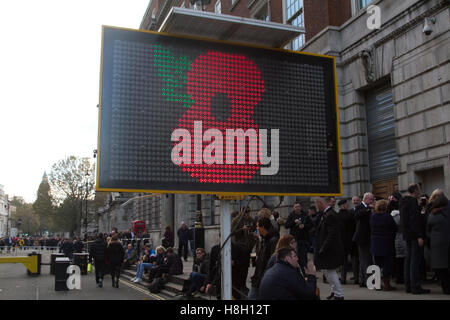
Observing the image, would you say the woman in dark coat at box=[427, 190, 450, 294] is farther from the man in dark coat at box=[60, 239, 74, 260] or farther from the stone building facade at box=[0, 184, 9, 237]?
the stone building facade at box=[0, 184, 9, 237]

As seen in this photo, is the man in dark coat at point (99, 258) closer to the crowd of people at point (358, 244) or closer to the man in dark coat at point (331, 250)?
the crowd of people at point (358, 244)

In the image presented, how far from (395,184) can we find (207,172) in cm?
1006

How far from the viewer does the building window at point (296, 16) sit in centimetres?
1828

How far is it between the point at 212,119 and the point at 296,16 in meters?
15.0

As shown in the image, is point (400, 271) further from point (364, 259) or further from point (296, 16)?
point (296, 16)

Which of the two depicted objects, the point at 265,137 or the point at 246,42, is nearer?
the point at 265,137

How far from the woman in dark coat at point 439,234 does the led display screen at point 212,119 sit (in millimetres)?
2923

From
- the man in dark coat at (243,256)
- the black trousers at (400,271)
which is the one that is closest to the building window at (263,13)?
the man in dark coat at (243,256)

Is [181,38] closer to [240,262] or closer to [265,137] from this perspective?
[265,137]

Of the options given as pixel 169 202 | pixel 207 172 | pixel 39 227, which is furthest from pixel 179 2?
pixel 39 227

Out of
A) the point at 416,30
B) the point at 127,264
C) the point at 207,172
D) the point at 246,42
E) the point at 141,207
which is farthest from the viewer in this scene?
the point at 141,207

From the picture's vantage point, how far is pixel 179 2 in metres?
35.8

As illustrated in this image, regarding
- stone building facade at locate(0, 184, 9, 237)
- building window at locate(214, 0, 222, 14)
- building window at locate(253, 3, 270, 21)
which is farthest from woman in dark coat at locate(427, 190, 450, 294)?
stone building facade at locate(0, 184, 9, 237)

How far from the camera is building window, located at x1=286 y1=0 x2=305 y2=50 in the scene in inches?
720
